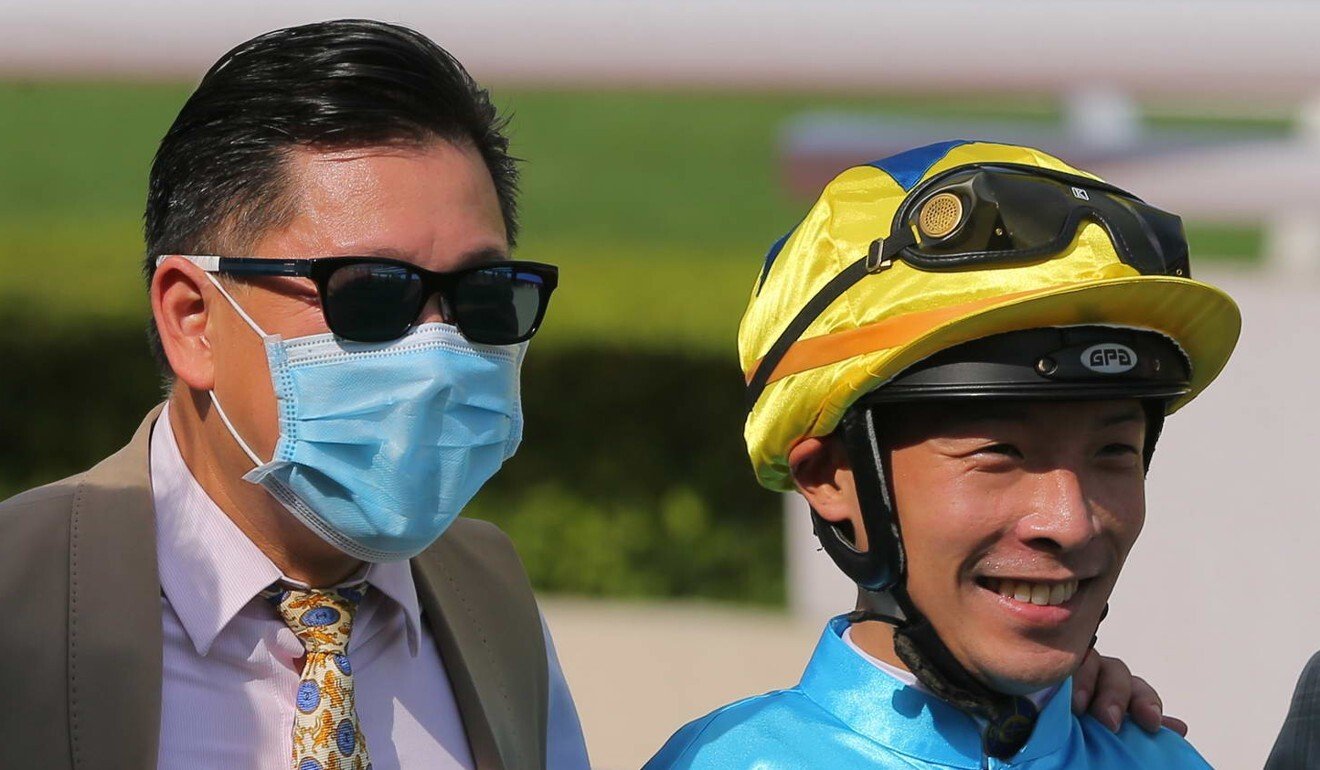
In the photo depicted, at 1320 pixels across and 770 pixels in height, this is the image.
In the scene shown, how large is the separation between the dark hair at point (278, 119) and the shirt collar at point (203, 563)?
22cm

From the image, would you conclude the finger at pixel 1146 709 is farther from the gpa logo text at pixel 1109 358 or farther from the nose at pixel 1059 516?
the gpa logo text at pixel 1109 358

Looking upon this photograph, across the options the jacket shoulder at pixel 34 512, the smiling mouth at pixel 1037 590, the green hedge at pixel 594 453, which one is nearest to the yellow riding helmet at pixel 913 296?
the smiling mouth at pixel 1037 590

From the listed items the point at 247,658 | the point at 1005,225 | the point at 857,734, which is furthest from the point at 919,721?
the point at 247,658

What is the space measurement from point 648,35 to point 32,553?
3.73 meters

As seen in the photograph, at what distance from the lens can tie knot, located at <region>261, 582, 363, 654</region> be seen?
2.77 m

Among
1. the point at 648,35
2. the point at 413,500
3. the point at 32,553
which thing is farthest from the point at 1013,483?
the point at 648,35

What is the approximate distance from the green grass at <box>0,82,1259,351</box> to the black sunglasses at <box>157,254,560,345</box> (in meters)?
3.58

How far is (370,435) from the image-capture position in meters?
2.89

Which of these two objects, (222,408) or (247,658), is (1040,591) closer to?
(247,658)

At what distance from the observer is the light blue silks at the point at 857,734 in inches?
112

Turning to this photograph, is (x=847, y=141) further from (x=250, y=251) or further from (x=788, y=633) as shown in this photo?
(x=250, y=251)

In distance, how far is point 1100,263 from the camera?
268 cm

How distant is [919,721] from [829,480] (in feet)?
1.30

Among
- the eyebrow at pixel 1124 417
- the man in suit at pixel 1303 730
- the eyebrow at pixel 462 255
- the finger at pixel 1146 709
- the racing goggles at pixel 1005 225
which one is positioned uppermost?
the racing goggles at pixel 1005 225
